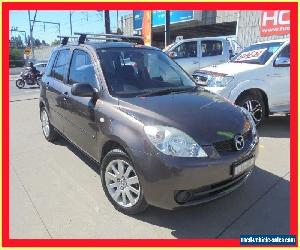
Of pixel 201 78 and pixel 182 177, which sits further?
pixel 201 78

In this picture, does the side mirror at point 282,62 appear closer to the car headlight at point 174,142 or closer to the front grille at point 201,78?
the front grille at point 201,78

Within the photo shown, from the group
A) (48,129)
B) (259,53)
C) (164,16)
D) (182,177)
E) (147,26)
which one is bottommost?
(182,177)

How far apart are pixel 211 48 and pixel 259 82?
593 cm

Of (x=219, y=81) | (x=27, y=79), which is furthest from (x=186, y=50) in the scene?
(x=27, y=79)

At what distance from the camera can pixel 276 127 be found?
7.03 m

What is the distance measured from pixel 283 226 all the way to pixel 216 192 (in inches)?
30.9

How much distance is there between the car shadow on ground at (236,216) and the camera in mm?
3295

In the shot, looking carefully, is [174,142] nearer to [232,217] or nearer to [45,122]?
[232,217]

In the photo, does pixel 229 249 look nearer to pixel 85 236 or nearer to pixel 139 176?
pixel 139 176

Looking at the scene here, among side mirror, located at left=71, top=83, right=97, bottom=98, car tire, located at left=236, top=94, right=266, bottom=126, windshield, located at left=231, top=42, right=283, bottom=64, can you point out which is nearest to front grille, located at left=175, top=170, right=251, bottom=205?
side mirror, located at left=71, top=83, right=97, bottom=98

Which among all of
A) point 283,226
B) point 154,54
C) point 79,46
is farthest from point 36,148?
point 283,226

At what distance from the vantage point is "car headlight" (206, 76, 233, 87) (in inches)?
255

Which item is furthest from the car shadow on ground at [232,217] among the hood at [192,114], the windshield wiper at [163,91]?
the windshield wiper at [163,91]

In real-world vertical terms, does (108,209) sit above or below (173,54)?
below
